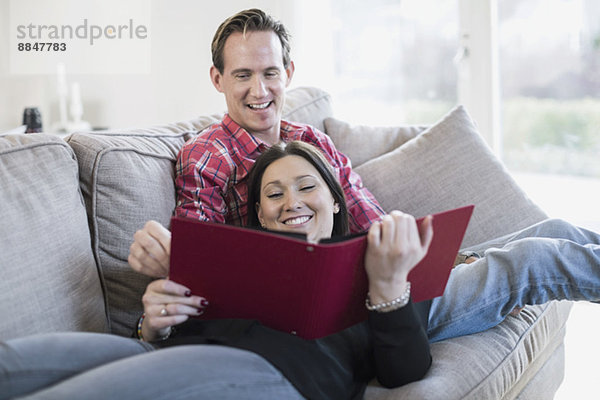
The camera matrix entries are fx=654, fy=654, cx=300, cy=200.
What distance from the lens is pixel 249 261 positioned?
111 cm

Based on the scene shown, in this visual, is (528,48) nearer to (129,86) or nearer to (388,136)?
(388,136)

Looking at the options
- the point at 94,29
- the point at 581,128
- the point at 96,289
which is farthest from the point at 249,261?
the point at 94,29

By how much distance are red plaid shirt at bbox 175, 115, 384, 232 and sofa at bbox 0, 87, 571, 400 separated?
0.06 m

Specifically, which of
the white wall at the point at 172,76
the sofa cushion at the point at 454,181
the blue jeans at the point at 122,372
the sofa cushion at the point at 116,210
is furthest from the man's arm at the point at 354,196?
the white wall at the point at 172,76

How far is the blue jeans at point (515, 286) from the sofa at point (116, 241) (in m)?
0.05

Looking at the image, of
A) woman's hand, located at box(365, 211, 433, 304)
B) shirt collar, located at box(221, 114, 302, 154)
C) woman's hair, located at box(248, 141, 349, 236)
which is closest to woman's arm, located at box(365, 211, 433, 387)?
woman's hand, located at box(365, 211, 433, 304)

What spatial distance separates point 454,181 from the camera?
208cm

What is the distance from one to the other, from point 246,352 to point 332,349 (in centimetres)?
21

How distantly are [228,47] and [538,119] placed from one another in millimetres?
2167

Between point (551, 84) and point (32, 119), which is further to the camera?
point (551, 84)

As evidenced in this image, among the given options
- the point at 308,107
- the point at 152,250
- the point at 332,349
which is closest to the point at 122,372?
the point at 152,250

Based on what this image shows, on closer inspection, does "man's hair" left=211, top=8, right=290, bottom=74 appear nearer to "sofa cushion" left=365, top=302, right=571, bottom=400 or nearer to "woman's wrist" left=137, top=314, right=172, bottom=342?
"woman's wrist" left=137, top=314, right=172, bottom=342

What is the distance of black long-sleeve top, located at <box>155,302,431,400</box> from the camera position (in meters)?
1.17

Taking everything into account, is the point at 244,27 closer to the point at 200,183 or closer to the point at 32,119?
the point at 200,183
